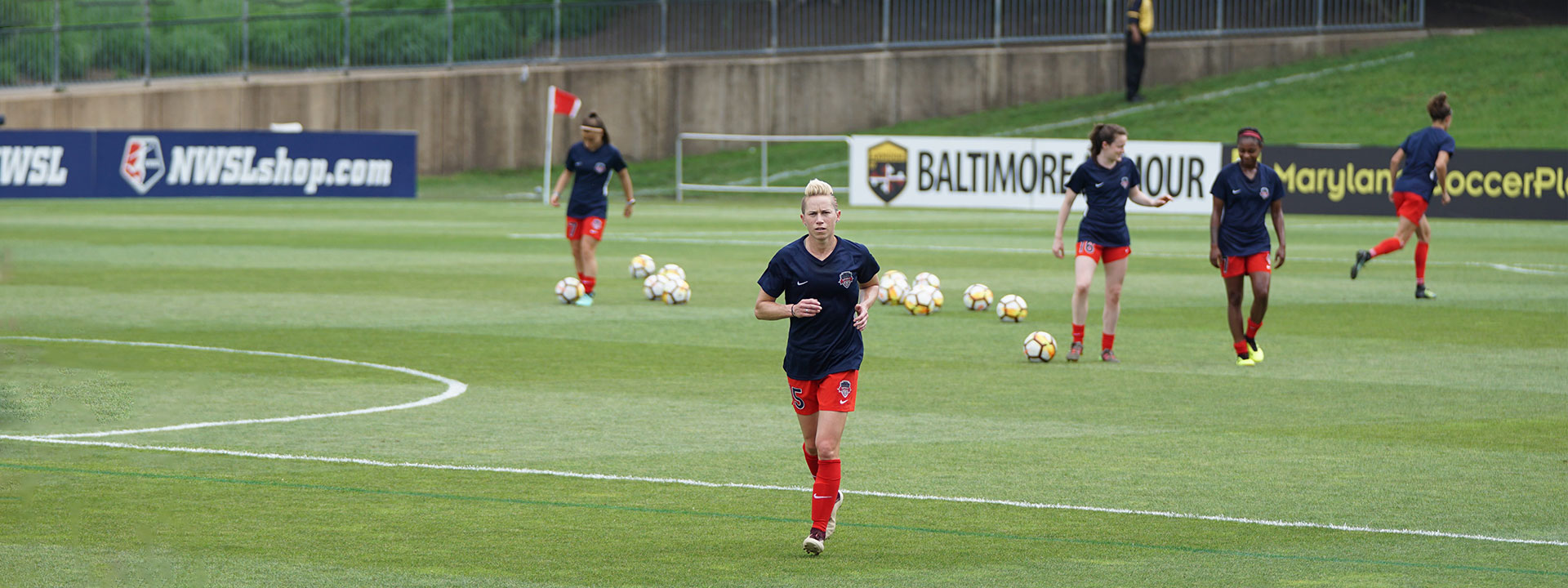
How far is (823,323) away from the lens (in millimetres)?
8094

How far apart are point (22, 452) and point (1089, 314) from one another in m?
11.6

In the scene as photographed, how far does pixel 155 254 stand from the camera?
1000 inches

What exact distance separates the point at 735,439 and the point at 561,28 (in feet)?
146

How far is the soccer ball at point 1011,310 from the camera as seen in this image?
17891 millimetres

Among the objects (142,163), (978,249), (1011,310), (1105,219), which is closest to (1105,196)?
(1105,219)

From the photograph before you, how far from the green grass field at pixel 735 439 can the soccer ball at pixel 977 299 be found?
0.37 meters

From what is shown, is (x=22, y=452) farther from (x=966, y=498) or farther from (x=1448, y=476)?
(x=1448, y=476)

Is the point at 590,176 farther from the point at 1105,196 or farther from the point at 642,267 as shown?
the point at 1105,196

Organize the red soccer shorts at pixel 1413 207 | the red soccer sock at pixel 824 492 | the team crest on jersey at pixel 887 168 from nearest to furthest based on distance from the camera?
the red soccer sock at pixel 824 492
the red soccer shorts at pixel 1413 207
the team crest on jersey at pixel 887 168

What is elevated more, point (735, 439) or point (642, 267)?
point (642, 267)

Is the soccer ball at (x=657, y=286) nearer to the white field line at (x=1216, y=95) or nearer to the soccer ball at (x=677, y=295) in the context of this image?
the soccer ball at (x=677, y=295)

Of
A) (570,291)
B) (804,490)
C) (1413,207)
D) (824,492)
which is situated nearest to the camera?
(824,492)

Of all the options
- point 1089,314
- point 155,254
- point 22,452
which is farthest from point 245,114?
point 22,452

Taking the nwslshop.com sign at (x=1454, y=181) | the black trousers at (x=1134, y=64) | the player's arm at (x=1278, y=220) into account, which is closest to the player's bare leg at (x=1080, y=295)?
the player's arm at (x=1278, y=220)
